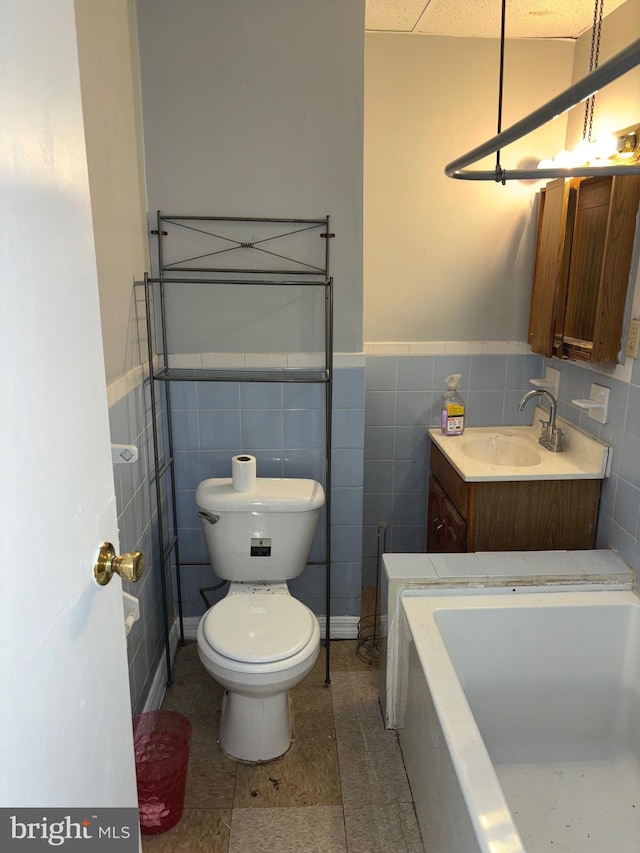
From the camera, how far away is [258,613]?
1947 mm

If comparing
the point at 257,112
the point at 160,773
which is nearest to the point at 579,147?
the point at 257,112

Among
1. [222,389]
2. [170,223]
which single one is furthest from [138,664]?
[170,223]

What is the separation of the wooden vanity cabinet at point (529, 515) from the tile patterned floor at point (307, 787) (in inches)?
27.8

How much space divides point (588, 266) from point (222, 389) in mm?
1361

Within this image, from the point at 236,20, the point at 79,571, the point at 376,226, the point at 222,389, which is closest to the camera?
the point at 79,571

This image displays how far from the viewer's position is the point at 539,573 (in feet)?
6.24

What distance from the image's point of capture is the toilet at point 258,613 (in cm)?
177

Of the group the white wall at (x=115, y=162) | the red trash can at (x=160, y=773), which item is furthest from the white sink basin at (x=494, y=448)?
the red trash can at (x=160, y=773)

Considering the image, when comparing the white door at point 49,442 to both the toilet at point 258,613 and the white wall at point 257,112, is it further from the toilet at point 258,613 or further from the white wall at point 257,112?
the white wall at point 257,112

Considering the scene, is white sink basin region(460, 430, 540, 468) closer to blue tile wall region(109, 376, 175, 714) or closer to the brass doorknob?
blue tile wall region(109, 376, 175, 714)

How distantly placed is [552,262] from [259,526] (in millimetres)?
1472

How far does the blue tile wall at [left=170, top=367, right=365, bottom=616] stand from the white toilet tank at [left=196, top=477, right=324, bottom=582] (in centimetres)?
19

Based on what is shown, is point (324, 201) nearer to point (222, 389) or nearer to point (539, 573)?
point (222, 389)

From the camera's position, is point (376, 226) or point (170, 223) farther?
point (376, 226)
